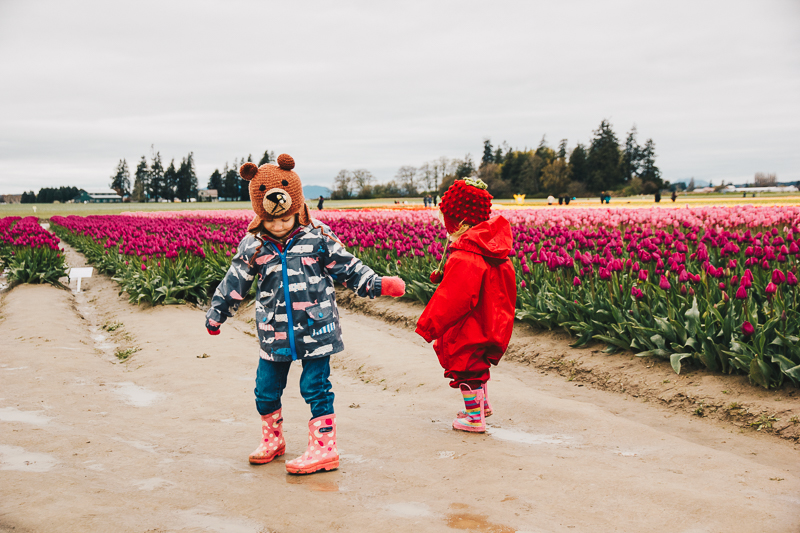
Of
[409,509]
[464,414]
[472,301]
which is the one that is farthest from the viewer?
[464,414]

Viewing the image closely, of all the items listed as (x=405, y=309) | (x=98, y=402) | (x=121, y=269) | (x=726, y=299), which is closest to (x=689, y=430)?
(x=726, y=299)

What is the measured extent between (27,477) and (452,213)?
294cm

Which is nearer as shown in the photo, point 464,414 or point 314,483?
point 314,483

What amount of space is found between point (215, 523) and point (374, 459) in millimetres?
1160

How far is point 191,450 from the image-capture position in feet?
12.4

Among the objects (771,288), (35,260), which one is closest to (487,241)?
(771,288)

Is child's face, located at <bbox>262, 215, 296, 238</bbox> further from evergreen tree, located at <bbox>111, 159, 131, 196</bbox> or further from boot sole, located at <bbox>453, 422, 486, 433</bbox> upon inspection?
evergreen tree, located at <bbox>111, 159, 131, 196</bbox>

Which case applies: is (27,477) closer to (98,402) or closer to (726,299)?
(98,402)

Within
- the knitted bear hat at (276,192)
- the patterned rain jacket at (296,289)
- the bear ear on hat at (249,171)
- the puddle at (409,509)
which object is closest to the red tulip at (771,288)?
the patterned rain jacket at (296,289)

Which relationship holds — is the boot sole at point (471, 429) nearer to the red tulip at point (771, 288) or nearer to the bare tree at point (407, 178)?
the red tulip at point (771, 288)

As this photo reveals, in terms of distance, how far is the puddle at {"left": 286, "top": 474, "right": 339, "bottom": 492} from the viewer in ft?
10.6

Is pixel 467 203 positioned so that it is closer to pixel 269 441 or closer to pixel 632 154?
pixel 269 441

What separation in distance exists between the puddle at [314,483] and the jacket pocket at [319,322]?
2.51 feet

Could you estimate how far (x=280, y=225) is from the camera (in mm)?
3619
